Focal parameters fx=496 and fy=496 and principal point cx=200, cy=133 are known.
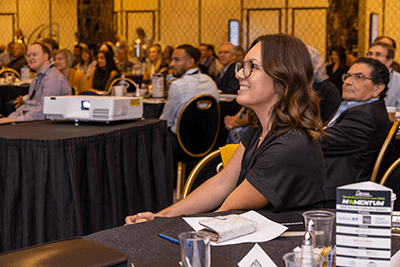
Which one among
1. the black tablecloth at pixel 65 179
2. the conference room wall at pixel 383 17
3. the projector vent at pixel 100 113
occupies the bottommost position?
the black tablecloth at pixel 65 179

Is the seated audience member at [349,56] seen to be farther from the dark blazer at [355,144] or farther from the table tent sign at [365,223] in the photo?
the table tent sign at [365,223]

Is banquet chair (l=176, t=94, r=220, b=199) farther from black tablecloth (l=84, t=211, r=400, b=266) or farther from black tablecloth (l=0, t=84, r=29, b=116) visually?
black tablecloth (l=0, t=84, r=29, b=116)

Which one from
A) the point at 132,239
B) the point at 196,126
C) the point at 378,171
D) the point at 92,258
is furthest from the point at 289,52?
the point at 196,126

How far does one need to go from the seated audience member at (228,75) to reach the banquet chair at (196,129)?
2021mm

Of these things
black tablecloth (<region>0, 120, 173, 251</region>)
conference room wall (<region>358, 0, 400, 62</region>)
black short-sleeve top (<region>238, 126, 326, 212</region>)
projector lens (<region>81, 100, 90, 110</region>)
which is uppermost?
conference room wall (<region>358, 0, 400, 62</region>)

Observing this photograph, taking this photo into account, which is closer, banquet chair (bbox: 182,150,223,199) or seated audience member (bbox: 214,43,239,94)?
banquet chair (bbox: 182,150,223,199)

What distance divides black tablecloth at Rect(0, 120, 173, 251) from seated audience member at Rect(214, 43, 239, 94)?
328 centimetres

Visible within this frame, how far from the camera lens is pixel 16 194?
2.41 metres

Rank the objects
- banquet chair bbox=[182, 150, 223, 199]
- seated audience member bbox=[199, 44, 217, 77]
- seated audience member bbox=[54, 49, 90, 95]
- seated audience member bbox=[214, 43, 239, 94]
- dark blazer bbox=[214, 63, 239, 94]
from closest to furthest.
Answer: banquet chair bbox=[182, 150, 223, 199], seated audience member bbox=[214, 43, 239, 94], dark blazer bbox=[214, 63, 239, 94], seated audience member bbox=[54, 49, 90, 95], seated audience member bbox=[199, 44, 217, 77]

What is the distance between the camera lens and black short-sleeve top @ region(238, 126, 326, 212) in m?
1.46

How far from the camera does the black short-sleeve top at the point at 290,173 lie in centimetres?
146

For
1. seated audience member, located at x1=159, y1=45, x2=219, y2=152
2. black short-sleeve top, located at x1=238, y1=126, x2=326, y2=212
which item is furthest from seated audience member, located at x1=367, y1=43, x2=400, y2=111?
black short-sleeve top, located at x1=238, y1=126, x2=326, y2=212

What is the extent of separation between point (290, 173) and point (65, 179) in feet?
4.17

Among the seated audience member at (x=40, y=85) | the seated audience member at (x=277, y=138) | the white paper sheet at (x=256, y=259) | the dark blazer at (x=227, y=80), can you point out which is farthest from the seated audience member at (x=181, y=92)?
the white paper sheet at (x=256, y=259)
